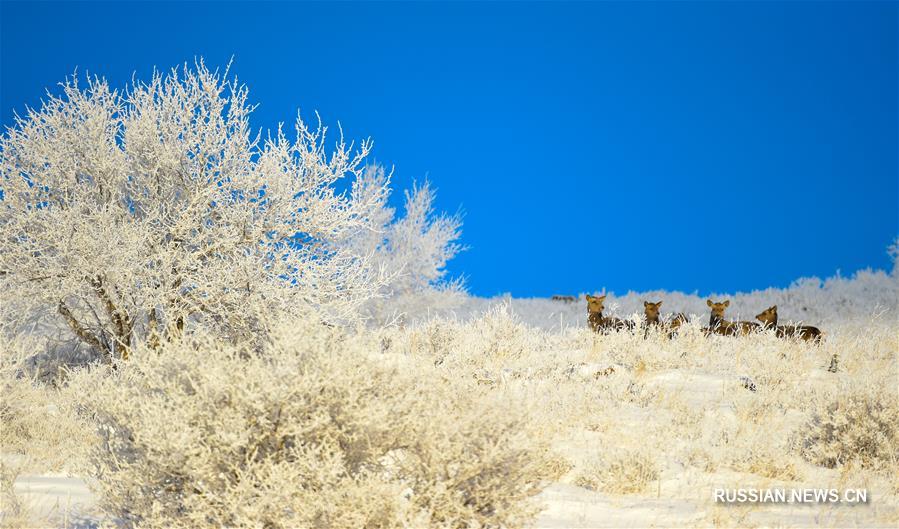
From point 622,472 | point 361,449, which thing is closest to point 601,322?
point 622,472

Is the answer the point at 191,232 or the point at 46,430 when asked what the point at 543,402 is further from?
the point at 191,232

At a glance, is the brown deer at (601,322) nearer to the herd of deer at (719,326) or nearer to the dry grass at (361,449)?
the herd of deer at (719,326)

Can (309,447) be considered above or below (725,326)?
below

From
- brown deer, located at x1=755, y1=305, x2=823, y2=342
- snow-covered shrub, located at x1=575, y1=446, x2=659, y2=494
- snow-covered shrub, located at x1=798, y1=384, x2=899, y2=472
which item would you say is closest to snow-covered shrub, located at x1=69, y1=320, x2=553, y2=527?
snow-covered shrub, located at x1=575, y1=446, x2=659, y2=494

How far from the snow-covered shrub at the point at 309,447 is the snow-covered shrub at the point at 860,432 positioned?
3145 millimetres

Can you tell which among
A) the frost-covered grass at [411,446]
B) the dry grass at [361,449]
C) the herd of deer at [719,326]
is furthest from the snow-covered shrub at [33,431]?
the herd of deer at [719,326]

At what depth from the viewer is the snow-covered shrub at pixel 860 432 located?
21.6 feet

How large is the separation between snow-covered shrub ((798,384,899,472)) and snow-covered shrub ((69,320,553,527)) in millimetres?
3145

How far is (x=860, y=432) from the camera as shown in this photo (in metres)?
6.60

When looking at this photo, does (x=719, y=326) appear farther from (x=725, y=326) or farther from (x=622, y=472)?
(x=622, y=472)

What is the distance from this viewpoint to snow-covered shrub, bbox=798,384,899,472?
657cm

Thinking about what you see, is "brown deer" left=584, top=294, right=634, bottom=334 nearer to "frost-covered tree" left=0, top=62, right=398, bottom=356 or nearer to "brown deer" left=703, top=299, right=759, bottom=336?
"brown deer" left=703, top=299, right=759, bottom=336

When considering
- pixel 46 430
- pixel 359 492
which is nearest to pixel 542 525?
pixel 359 492

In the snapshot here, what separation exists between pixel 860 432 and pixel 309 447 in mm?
4743
